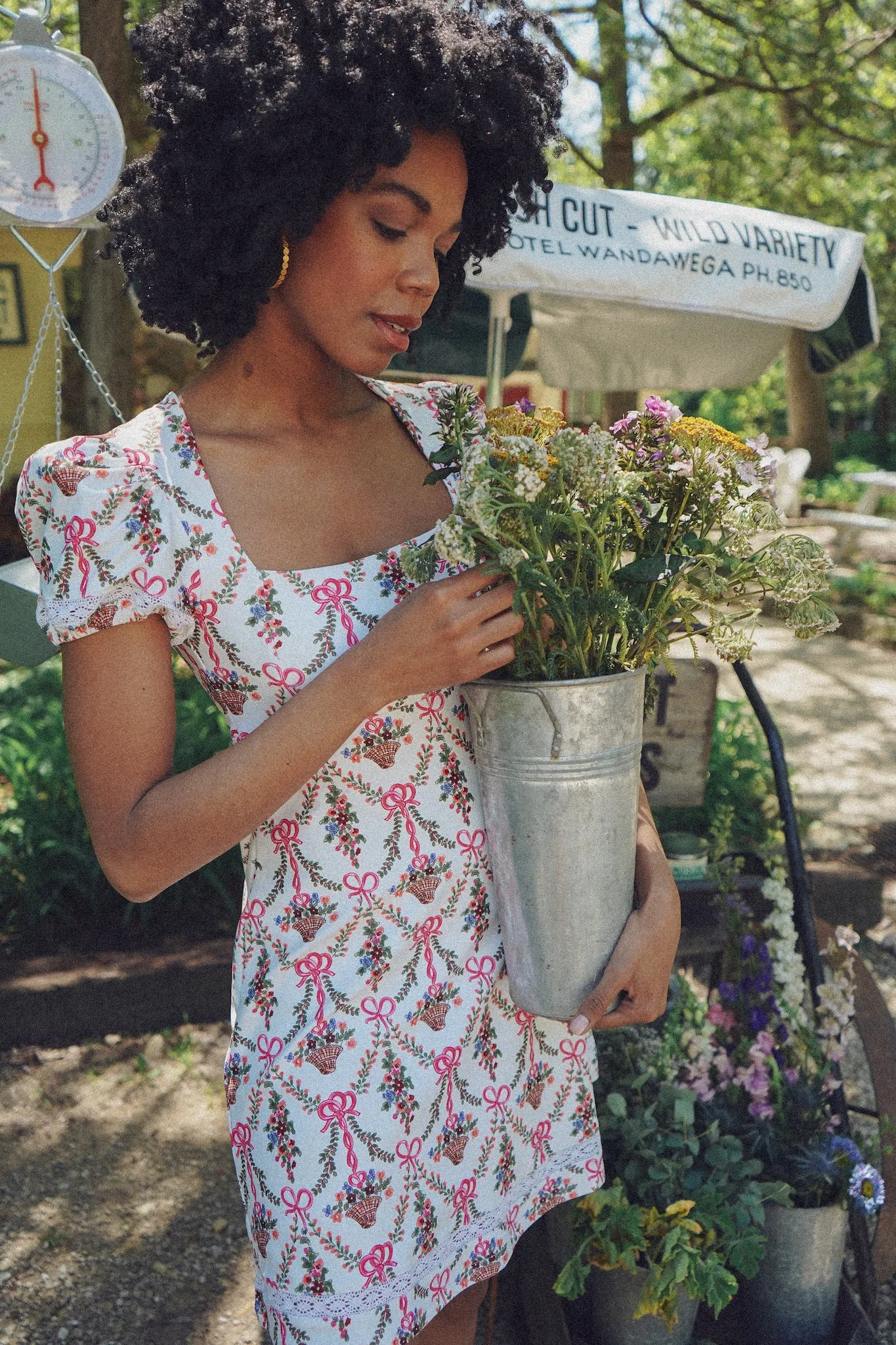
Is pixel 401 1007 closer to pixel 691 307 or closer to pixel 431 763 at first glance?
pixel 431 763

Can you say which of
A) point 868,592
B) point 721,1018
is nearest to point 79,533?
point 721,1018

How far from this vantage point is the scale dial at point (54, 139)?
9.34ft

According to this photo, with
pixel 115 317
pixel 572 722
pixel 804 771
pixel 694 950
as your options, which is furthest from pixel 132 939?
pixel 804 771

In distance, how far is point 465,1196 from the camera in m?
1.52

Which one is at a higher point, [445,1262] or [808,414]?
[808,414]

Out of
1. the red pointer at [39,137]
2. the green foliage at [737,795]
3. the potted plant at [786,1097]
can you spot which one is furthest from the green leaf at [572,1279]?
the red pointer at [39,137]

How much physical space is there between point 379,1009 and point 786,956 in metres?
1.28

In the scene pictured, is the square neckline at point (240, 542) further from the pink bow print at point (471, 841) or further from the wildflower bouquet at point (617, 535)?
the pink bow print at point (471, 841)

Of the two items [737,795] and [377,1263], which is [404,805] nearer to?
[377,1263]

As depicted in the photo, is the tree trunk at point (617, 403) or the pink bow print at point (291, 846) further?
the tree trunk at point (617, 403)

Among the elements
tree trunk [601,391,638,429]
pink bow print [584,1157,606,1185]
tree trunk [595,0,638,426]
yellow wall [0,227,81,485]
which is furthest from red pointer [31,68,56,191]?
yellow wall [0,227,81,485]

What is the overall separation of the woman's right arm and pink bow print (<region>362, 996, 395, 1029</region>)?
279mm

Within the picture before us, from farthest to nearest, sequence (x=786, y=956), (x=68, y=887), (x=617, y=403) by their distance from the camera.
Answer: (x=617, y=403) → (x=68, y=887) → (x=786, y=956)

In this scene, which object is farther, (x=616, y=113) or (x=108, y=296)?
(x=616, y=113)
